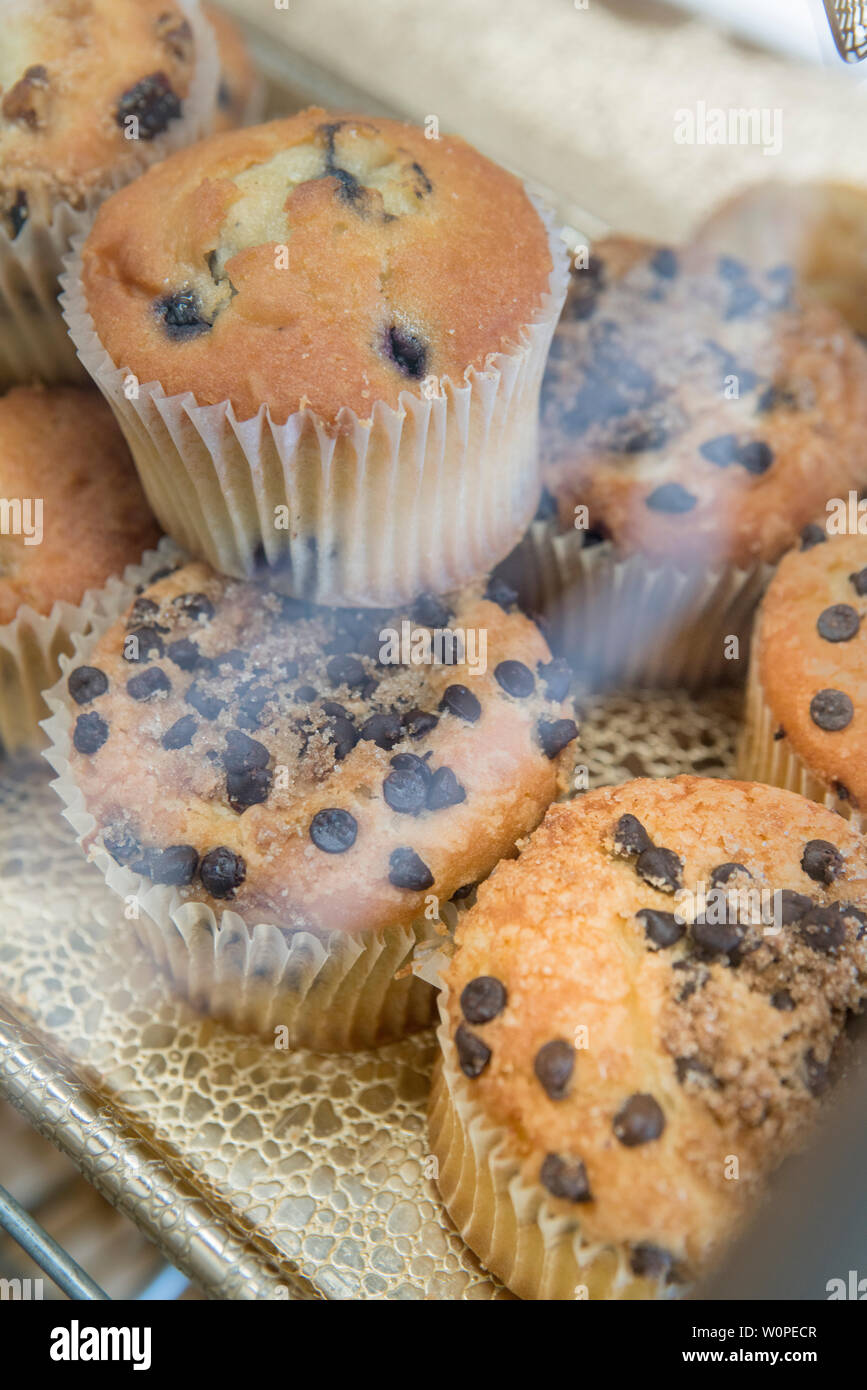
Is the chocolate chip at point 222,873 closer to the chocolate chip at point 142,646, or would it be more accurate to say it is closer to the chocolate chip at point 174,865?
the chocolate chip at point 174,865

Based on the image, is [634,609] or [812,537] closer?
[812,537]

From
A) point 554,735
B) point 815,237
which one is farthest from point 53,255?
point 815,237

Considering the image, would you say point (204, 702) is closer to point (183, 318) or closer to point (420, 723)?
point (420, 723)

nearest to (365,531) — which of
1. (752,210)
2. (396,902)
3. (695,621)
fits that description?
(396,902)

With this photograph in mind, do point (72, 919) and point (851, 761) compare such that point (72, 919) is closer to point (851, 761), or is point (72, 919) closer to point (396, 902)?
point (396, 902)

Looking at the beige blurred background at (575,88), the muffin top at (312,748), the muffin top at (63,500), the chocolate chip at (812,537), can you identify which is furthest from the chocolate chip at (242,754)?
the beige blurred background at (575,88)
